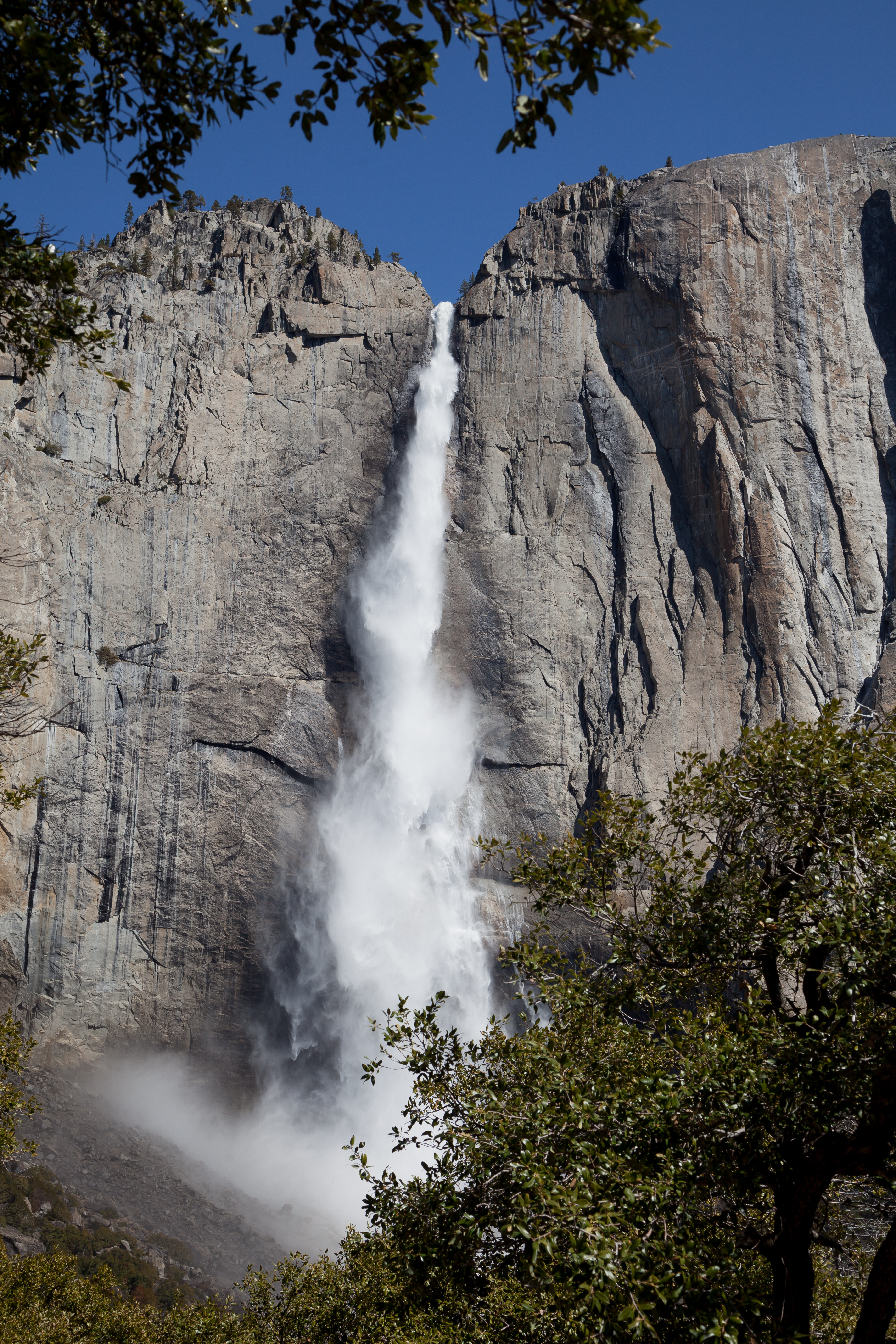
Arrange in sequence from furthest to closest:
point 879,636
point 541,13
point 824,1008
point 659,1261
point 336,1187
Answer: point 879,636, point 336,1187, point 824,1008, point 659,1261, point 541,13

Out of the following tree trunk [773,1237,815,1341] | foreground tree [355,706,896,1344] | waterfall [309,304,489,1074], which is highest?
waterfall [309,304,489,1074]

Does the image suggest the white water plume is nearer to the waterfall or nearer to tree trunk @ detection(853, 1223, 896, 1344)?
the waterfall

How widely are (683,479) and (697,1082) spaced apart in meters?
36.9

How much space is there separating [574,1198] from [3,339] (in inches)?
286

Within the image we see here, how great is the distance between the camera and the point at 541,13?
4.42 meters

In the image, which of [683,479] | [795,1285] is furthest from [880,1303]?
[683,479]

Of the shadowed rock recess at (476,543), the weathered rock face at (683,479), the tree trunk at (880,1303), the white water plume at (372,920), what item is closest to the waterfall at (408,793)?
the white water plume at (372,920)

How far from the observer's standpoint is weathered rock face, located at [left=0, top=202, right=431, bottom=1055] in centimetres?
3788

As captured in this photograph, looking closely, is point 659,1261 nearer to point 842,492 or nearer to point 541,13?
point 541,13

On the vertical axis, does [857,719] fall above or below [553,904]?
above

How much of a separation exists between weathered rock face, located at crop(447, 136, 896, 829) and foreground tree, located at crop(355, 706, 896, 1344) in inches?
1103

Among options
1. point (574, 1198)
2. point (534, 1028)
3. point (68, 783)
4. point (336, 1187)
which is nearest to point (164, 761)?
point (68, 783)

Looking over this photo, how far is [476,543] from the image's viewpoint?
41.8 m

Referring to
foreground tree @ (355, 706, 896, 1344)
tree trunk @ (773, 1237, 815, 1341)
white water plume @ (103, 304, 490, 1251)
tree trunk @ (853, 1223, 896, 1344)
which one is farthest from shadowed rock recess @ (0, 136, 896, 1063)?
tree trunk @ (853, 1223, 896, 1344)
